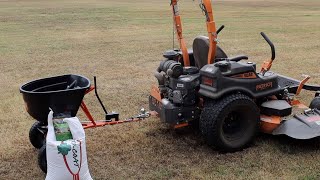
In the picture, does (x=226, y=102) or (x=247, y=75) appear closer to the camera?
(x=226, y=102)

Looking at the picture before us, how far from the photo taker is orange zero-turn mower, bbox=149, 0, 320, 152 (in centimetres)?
522

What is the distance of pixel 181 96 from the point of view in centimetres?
549

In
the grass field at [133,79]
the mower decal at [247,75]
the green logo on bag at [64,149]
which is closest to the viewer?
the green logo on bag at [64,149]

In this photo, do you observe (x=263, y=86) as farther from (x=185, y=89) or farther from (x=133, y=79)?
(x=133, y=79)

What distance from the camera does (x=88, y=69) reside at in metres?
10.8

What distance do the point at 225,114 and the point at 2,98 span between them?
15.2ft

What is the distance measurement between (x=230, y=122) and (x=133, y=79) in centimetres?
435

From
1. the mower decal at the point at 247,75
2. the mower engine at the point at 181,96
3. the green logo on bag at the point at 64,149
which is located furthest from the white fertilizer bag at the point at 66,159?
the mower decal at the point at 247,75

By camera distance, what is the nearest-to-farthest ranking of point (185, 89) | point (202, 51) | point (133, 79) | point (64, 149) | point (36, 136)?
point (64, 149) → point (185, 89) → point (36, 136) → point (202, 51) → point (133, 79)

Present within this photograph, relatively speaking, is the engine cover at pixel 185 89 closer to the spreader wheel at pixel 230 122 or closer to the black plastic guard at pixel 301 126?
the spreader wheel at pixel 230 122

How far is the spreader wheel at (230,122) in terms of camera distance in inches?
203

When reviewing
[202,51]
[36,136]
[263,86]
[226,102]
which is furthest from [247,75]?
[36,136]

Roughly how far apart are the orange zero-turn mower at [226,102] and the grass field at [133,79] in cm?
26

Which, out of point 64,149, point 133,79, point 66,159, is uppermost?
point 64,149
